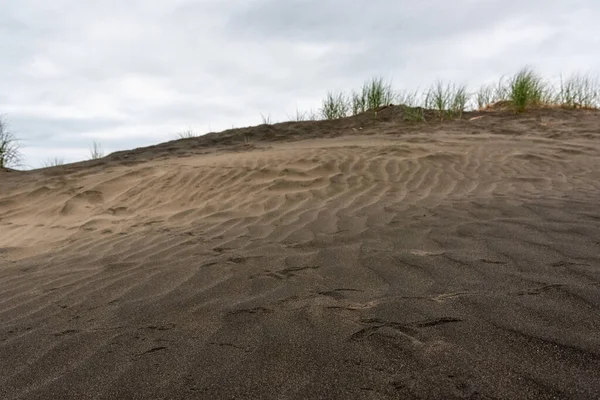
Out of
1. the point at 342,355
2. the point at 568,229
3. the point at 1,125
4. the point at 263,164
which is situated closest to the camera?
the point at 342,355

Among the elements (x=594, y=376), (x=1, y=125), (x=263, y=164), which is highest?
(x=1, y=125)

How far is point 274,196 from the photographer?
494 centimetres

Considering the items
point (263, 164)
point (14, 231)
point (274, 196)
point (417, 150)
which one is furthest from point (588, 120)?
point (14, 231)

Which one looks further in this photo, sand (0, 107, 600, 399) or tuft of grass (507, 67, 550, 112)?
tuft of grass (507, 67, 550, 112)

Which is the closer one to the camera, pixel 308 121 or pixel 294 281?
pixel 294 281

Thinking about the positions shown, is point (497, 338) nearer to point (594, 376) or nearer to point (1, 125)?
point (594, 376)

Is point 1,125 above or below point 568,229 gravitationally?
above

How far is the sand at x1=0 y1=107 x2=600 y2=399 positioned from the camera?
165 cm

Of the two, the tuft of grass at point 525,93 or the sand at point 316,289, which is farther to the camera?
the tuft of grass at point 525,93

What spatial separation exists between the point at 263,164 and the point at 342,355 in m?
4.84

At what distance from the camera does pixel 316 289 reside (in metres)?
2.39

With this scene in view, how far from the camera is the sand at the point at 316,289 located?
1.65 m

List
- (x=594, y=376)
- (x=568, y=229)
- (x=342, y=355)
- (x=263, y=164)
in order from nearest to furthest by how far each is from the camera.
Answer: (x=594, y=376), (x=342, y=355), (x=568, y=229), (x=263, y=164)

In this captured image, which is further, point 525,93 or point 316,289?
point 525,93
